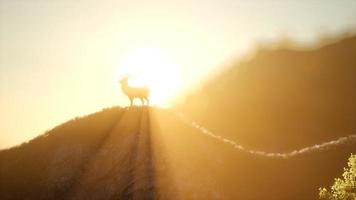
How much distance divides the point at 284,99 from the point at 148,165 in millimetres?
103330

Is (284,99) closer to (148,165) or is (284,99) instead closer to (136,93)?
(136,93)

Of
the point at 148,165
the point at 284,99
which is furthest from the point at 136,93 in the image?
the point at 284,99

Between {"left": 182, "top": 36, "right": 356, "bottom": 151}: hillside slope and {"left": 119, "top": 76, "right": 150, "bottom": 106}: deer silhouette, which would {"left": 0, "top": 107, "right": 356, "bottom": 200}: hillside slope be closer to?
{"left": 119, "top": 76, "right": 150, "bottom": 106}: deer silhouette

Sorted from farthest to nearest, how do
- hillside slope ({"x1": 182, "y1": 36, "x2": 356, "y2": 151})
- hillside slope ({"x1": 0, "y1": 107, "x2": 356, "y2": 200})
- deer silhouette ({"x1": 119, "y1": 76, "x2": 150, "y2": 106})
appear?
hillside slope ({"x1": 182, "y1": 36, "x2": 356, "y2": 151}), deer silhouette ({"x1": 119, "y1": 76, "x2": 150, "y2": 106}), hillside slope ({"x1": 0, "y1": 107, "x2": 356, "y2": 200})

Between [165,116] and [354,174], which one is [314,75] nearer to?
[165,116]

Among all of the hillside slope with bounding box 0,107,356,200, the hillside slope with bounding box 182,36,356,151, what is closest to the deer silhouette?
the hillside slope with bounding box 0,107,356,200

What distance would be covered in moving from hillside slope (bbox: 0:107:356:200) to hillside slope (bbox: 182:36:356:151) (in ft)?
244

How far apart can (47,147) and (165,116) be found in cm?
1553

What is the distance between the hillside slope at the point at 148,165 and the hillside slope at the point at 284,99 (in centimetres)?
7429

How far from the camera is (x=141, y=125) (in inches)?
1945

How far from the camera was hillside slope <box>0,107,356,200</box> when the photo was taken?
4169 cm

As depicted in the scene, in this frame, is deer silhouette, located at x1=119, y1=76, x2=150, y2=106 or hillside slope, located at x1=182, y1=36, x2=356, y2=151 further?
hillside slope, located at x1=182, y1=36, x2=356, y2=151

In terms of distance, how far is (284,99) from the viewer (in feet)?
456

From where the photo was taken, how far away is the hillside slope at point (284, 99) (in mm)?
125562
